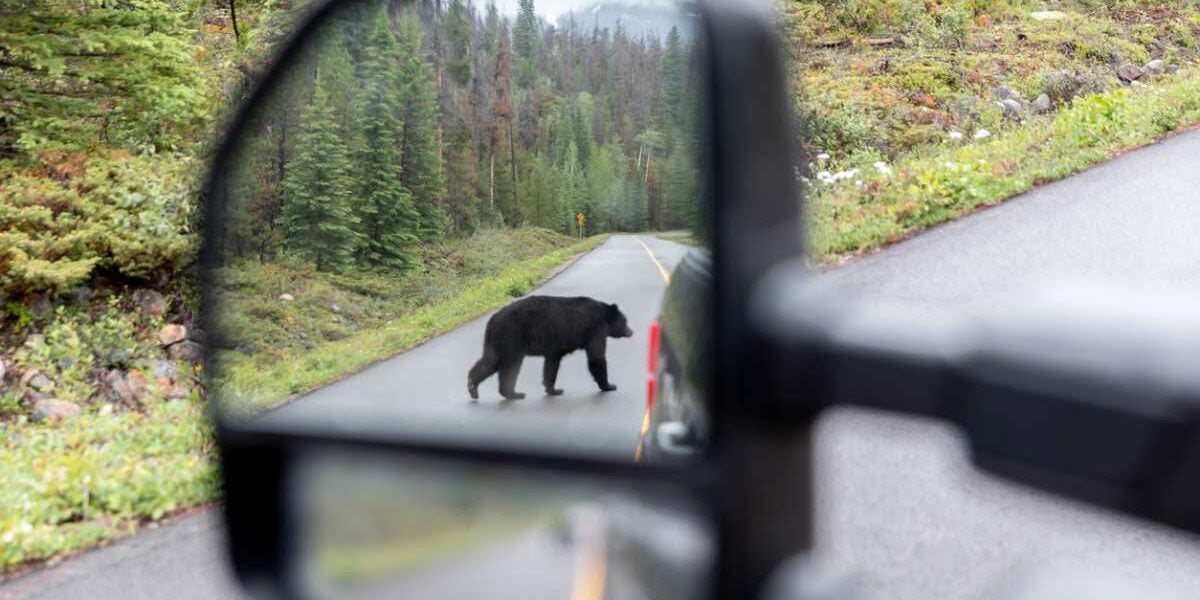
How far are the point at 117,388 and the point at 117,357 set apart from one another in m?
0.41

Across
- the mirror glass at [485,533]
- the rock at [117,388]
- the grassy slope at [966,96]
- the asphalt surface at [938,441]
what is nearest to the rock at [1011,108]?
the grassy slope at [966,96]

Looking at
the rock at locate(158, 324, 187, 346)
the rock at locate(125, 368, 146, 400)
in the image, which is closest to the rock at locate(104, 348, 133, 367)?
the rock at locate(125, 368, 146, 400)

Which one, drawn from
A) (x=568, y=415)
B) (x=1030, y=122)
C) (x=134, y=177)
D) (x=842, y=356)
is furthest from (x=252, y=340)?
(x=134, y=177)

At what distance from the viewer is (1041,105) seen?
9883 millimetres

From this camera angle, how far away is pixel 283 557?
1.19 meters

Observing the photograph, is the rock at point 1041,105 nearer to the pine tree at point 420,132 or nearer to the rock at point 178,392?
the rock at point 178,392

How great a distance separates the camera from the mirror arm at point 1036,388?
399 mm

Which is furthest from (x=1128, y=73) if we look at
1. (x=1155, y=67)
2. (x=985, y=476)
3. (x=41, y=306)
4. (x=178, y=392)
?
(x=985, y=476)

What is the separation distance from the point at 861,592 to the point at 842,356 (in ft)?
1.05

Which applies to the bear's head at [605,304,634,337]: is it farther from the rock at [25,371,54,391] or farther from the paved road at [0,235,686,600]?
the rock at [25,371,54,391]

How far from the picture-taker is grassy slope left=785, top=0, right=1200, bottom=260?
5.69 meters

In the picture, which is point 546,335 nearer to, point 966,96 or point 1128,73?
point 966,96

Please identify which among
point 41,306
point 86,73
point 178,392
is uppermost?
point 86,73

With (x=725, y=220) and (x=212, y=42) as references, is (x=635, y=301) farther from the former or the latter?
(x=212, y=42)
